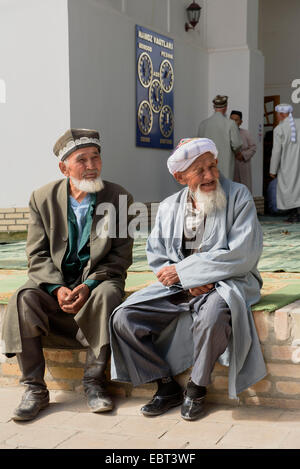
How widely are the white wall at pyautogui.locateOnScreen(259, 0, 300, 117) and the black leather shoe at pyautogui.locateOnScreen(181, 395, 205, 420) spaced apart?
11.6 meters

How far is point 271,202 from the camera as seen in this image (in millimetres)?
11977

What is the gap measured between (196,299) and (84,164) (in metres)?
0.94

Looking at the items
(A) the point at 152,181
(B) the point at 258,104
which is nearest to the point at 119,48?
(A) the point at 152,181

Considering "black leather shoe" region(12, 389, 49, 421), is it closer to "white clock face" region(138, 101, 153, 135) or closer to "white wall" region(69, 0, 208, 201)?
"white wall" region(69, 0, 208, 201)

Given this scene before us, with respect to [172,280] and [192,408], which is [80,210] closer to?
[172,280]

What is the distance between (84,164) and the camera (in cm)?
352

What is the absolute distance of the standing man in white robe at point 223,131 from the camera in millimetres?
9570

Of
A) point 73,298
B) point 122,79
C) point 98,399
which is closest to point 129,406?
point 98,399

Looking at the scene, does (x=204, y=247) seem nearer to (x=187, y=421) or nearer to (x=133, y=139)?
(x=187, y=421)

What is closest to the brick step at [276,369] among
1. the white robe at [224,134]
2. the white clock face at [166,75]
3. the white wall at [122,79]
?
the white wall at [122,79]

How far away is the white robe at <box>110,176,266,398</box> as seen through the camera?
10.1 feet

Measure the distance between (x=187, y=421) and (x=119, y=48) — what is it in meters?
6.37

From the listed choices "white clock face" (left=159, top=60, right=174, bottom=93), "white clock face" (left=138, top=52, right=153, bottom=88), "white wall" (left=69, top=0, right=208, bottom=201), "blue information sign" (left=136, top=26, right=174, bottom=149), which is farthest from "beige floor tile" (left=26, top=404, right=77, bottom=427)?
"white clock face" (left=159, top=60, right=174, bottom=93)

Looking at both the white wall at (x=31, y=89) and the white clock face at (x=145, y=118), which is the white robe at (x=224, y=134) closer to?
the white clock face at (x=145, y=118)
